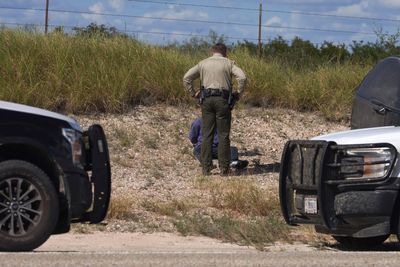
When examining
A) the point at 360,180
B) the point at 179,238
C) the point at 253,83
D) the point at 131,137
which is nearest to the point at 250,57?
the point at 253,83

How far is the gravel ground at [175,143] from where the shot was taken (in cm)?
1506

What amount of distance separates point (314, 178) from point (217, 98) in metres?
5.97

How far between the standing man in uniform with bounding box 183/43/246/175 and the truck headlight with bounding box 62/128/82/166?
6588 millimetres

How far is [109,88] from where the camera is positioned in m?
18.0

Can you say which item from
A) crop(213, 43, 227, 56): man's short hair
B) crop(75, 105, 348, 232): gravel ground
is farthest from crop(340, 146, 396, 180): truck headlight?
crop(213, 43, 227, 56): man's short hair

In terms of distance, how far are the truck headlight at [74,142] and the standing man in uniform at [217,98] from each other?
6588 millimetres

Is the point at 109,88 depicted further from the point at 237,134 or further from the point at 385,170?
the point at 385,170

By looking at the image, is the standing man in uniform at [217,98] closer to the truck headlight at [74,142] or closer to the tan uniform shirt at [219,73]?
the tan uniform shirt at [219,73]

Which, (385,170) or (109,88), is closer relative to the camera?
(385,170)

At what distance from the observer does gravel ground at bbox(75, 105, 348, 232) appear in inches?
593

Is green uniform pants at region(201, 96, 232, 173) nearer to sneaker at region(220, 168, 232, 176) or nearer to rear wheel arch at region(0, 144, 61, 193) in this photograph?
sneaker at region(220, 168, 232, 176)

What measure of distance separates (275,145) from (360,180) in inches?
348

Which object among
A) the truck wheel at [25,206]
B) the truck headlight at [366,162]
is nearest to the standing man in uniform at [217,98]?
the truck headlight at [366,162]

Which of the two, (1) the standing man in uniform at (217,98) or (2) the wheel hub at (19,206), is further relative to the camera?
(1) the standing man in uniform at (217,98)
